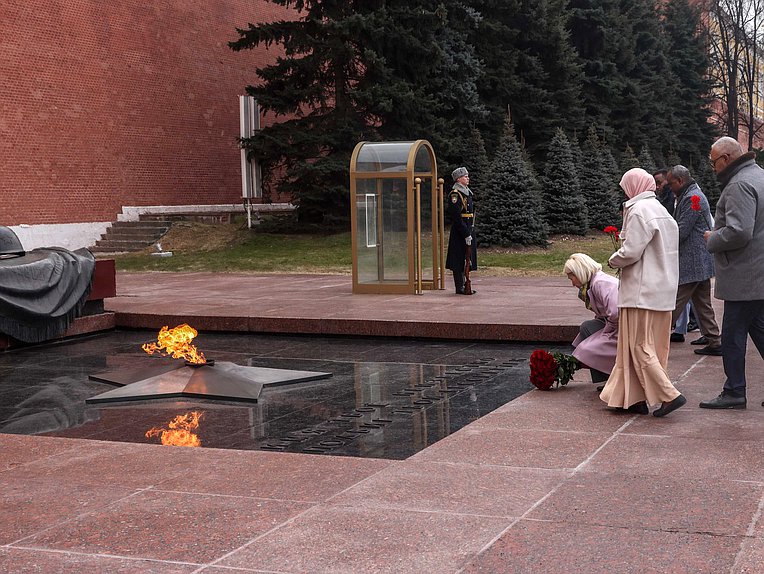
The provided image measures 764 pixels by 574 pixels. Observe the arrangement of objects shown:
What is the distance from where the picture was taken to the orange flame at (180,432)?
20.6 ft

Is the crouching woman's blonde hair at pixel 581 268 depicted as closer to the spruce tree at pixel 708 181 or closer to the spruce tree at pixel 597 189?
the spruce tree at pixel 597 189

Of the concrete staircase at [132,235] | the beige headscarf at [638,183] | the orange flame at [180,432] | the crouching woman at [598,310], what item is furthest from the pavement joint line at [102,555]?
the concrete staircase at [132,235]

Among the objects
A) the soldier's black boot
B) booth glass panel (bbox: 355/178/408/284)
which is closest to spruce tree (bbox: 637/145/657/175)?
booth glass panel (bbox: 355/178/408/284)

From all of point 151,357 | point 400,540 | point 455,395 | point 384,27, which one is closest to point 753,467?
point 400,540

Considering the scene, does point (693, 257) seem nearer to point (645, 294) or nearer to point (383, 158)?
point (645, 294)

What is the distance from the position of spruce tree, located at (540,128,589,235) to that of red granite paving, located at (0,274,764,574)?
821 inches

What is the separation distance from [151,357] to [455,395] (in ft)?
12.6

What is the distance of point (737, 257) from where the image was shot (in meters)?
6.50

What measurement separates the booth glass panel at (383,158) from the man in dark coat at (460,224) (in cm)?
80

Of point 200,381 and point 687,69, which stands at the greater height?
point 687,69

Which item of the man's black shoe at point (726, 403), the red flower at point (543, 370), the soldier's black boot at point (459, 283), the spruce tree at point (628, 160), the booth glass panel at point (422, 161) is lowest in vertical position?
the man's black shoe at point (726, 403)

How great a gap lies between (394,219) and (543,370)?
7.21m

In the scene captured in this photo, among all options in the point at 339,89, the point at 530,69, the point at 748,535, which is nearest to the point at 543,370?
the point at 748,535

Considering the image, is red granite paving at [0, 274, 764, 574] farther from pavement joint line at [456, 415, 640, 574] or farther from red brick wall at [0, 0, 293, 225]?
red brick wall at [0, 0, 293, 225]
